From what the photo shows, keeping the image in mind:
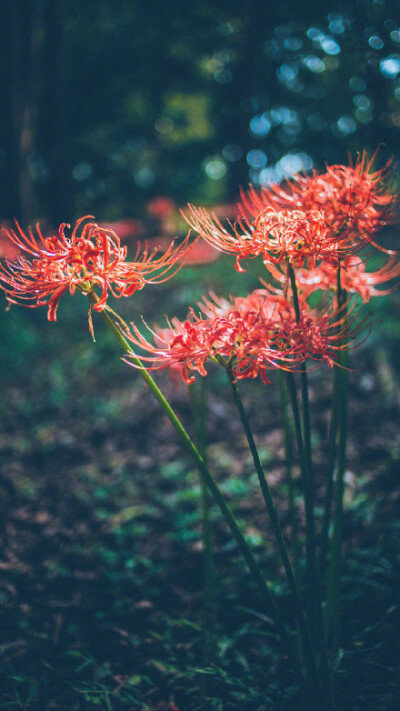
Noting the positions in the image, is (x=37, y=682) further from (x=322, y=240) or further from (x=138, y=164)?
(x=138, y=164)

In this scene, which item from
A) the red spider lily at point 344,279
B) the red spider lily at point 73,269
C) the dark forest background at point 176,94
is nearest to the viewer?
the red spider lily at point 73,269

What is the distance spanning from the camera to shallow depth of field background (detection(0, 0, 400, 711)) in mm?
1672

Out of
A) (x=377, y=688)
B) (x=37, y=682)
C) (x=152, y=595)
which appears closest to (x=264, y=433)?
(x=152, y=595)

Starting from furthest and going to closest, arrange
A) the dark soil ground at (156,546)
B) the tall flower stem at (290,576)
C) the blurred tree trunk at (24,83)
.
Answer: the blurred tree trunk at (24,83) → the dark soil ground at (156,546) → the tall flower stem at (290,576)

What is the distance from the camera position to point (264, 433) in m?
3.43

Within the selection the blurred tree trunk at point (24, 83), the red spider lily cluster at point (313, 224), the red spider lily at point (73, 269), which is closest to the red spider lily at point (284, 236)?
the red spider lily cluster at point (313, 224)

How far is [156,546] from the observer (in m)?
2.47

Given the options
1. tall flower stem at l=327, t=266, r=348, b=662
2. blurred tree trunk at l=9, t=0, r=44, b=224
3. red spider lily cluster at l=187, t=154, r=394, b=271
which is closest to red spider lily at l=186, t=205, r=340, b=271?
red spider lily cluster at l=187, t=154, r=394, b=271

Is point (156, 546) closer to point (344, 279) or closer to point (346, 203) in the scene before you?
point (344, 279)

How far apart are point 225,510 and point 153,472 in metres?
2.07

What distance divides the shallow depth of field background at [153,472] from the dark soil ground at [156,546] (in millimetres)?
10

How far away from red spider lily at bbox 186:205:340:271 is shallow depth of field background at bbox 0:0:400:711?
0.88ft

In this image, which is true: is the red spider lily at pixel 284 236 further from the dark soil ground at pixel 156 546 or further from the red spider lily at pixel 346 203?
the dark soil ground at pixel 156 546

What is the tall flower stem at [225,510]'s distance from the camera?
1013 millimetres
